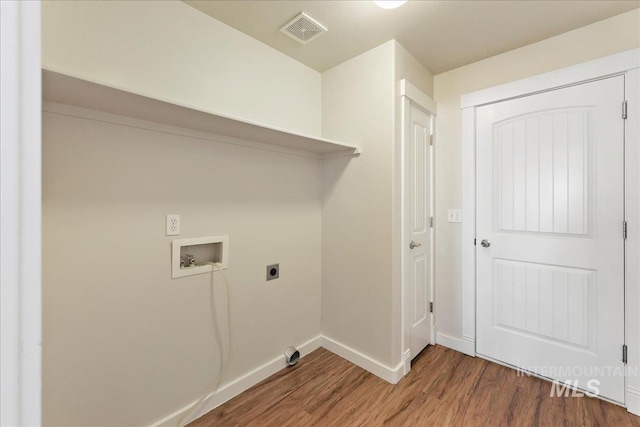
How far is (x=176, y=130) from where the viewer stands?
156 cm

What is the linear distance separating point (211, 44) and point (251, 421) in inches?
92.0

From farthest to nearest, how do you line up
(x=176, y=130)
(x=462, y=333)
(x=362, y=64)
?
(x=462, y=333)
(x=362, y=64)
(x=176, y=130)

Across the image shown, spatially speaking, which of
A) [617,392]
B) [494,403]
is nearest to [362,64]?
[494,403]

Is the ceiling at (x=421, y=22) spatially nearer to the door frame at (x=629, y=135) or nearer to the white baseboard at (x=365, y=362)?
the door frame at (x=629, y=135)

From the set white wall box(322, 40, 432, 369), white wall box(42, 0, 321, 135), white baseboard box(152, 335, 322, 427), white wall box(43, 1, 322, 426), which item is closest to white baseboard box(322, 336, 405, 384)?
white wall box(322, 40, 432, 369)

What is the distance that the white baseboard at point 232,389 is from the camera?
155 cm

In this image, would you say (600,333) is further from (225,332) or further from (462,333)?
(225,332)

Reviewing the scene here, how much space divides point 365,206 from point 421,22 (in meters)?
1.29

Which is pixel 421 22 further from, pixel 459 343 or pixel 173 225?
pixel 459 343

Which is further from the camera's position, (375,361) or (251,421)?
(375,361)

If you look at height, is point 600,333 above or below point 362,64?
below
